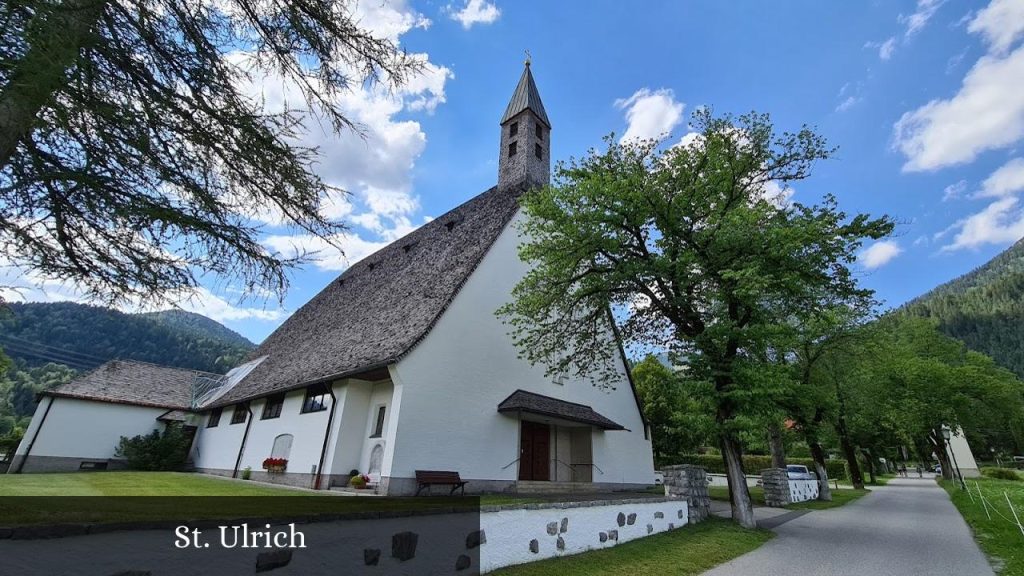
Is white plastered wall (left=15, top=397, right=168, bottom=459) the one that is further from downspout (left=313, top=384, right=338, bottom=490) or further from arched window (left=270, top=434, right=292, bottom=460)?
downspout (left=313, top=384, right=338, bottom=490)

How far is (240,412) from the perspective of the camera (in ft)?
58.6

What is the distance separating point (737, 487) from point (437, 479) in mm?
7545

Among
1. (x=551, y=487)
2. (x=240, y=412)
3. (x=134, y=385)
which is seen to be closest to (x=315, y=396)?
(x=240, y=412)

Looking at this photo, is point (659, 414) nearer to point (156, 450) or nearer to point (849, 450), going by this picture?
point (849, 450)

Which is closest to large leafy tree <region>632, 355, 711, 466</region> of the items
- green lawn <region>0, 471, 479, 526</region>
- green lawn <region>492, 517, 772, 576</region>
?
green lawn <region>492, 517, 772, 576</region>

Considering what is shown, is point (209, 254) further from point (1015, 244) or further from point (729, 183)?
point (1015, 244)

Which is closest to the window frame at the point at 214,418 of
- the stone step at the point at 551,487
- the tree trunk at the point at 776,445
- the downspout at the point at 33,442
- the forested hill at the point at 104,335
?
→ the forested hill at the point at 104,335

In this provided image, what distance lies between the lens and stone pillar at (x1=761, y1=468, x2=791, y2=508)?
16.1 meters

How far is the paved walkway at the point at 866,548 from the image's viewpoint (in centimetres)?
698

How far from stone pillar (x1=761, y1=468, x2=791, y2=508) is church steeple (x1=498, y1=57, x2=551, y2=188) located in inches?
590

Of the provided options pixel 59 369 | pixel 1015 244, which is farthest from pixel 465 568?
pixel 1015 244

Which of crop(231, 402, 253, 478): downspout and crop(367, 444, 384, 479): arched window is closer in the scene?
crop(367, 444, 384, 479): arched window

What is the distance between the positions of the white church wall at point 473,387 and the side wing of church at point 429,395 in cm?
4

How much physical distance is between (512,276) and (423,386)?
543 centimetres
